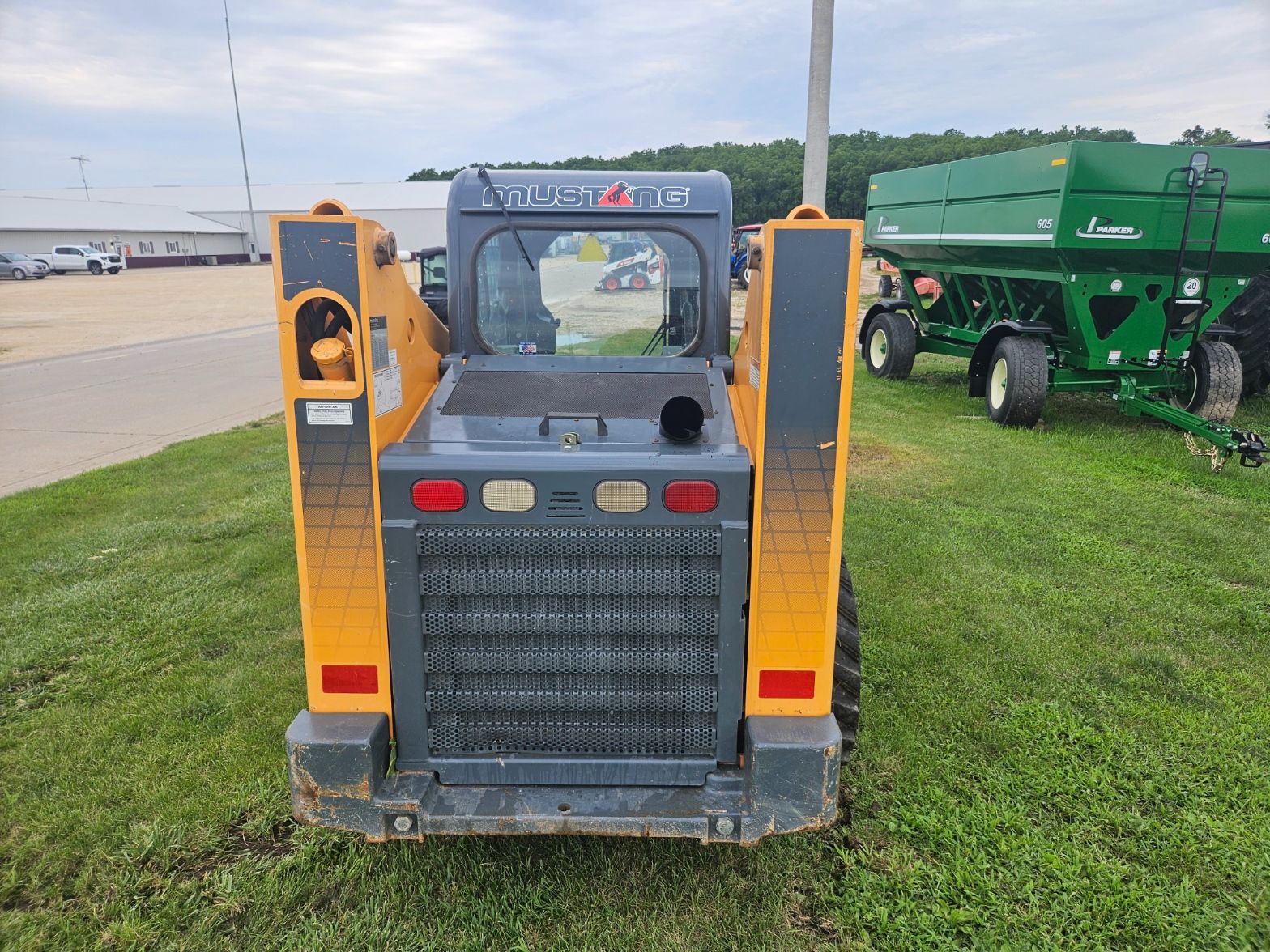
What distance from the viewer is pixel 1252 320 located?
10039 millimetres

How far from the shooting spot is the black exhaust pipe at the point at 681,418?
8.77 ft

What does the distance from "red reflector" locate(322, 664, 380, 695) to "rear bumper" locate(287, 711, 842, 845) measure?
0.34 feet

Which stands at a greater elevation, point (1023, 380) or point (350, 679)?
point (1023, 380)

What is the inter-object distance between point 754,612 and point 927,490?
16.6ft

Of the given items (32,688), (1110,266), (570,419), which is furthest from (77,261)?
(570,419)

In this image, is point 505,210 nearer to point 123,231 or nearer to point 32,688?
point 32,688

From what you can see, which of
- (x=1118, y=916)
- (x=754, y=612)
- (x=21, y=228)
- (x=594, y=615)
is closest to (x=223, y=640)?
(x=594, y=615)

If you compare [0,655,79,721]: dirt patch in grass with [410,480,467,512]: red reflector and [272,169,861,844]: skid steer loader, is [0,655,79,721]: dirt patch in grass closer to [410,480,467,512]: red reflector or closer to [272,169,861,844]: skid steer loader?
[272,169,861,844]: skid steer loader

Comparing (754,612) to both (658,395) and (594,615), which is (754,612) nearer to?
(594,615)

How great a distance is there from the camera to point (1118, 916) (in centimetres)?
280

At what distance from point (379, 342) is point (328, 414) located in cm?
29

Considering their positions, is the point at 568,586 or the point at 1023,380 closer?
the point at 568,586

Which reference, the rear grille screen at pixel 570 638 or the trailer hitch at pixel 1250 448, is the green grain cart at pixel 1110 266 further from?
the rear grille screen at pixel 570 638

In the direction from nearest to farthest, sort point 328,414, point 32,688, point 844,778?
point 328,414 < point 844,778 < point 32,688
